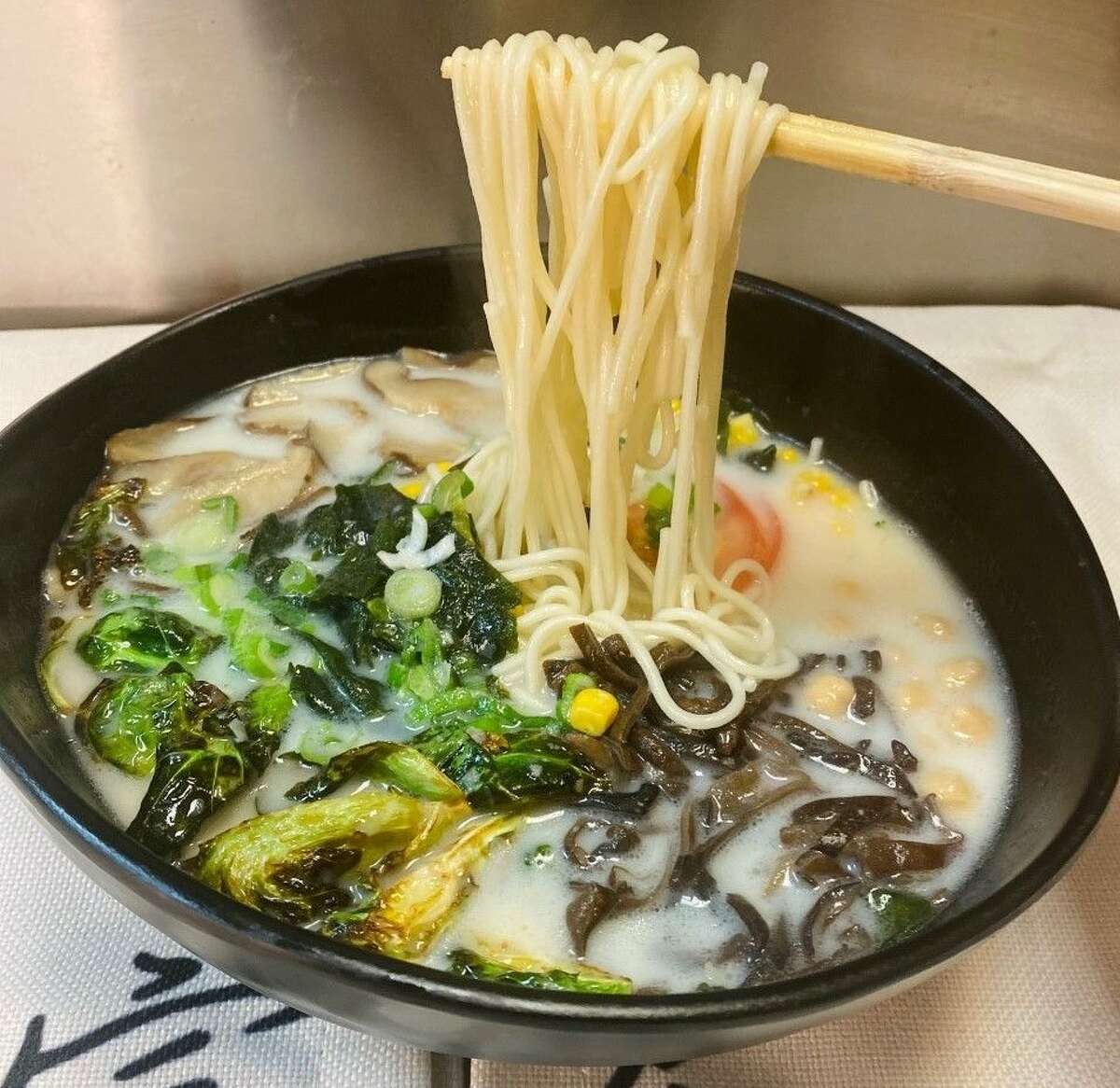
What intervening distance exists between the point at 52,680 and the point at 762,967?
1222mm

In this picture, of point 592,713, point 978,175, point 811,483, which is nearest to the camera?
point 978,175

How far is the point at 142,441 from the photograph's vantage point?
2.20 metres

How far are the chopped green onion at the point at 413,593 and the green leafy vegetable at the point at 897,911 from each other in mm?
847

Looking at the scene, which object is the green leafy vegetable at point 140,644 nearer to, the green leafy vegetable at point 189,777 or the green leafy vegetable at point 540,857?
the green leafy vegetable at point 189,777

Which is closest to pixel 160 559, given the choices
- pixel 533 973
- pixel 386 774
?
pixel 386 774

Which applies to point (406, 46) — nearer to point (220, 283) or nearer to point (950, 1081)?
point (220, 283)

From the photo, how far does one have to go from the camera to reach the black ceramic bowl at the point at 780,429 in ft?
3.77

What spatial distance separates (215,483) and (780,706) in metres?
1.20

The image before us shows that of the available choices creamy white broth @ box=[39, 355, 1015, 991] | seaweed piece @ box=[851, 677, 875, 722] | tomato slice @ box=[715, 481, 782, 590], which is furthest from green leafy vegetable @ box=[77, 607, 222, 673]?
seaweed piece @ box=[851, 677, 875, 722]

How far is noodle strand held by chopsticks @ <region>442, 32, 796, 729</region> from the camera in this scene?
1.53 metres

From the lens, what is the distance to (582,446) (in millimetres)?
1902

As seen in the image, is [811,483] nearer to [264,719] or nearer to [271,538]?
[271,538]

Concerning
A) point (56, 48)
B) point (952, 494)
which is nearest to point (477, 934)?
point (952, 494)

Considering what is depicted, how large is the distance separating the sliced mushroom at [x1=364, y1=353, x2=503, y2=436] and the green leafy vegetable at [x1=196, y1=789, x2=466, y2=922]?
107 centimetres
